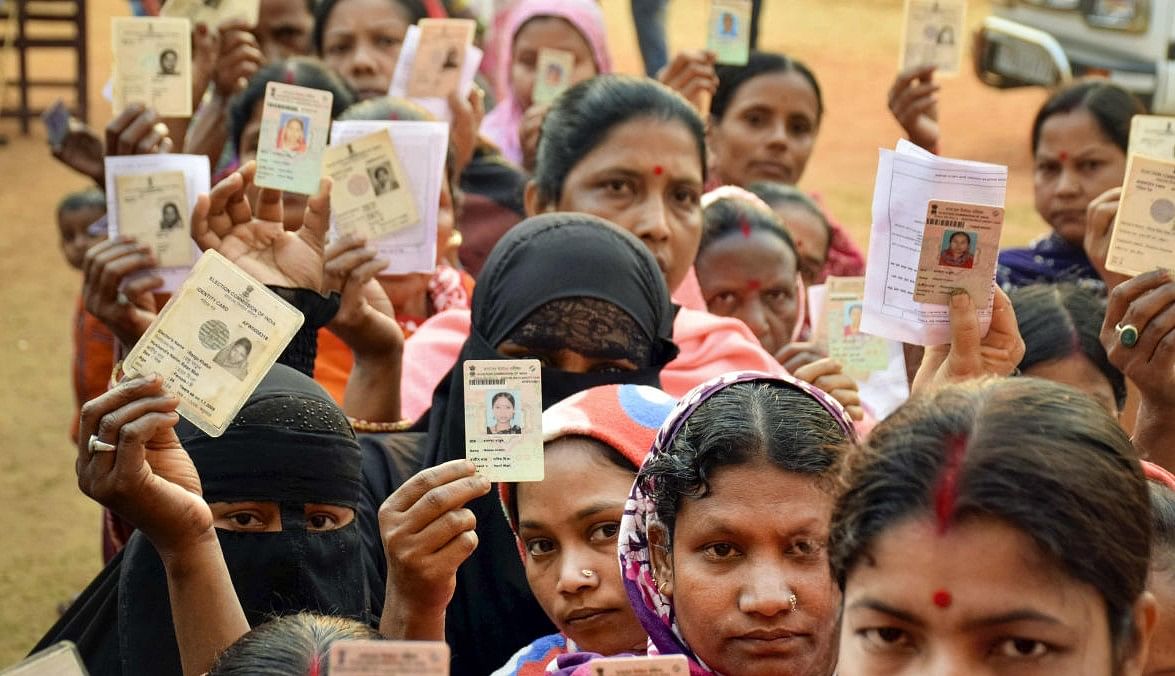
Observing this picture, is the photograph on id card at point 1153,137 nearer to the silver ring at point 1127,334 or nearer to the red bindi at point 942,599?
the silver ring at point 1127,334

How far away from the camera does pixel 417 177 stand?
14.4ft

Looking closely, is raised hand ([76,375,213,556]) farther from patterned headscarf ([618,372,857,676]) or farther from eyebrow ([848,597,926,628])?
eyebrow ([848,597,926,628])

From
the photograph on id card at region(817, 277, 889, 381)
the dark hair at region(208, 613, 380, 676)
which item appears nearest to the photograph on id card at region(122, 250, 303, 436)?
the dark hair at region(208, 613, 380, 676)

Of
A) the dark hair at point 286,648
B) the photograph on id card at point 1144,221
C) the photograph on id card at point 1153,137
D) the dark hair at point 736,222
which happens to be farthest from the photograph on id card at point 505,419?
the dark hair at point 736,222

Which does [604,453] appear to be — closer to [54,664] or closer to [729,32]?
[54,664]

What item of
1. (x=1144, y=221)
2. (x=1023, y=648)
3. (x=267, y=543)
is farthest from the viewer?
(x=1144, y=221)

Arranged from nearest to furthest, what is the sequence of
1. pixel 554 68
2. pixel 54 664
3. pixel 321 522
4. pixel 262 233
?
pixel 54 664
pixel 321 522
pixel 262 233
pixel 554 68

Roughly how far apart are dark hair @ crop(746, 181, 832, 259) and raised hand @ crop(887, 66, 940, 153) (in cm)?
52

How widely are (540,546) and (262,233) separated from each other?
1160 millimetres

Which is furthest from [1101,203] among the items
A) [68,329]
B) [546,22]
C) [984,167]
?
[68,329]

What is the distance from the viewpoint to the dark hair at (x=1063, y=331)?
383 cm

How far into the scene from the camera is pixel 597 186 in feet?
14.9

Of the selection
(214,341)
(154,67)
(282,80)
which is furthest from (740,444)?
(282,80)

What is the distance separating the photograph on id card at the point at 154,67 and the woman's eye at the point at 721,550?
116 inches
